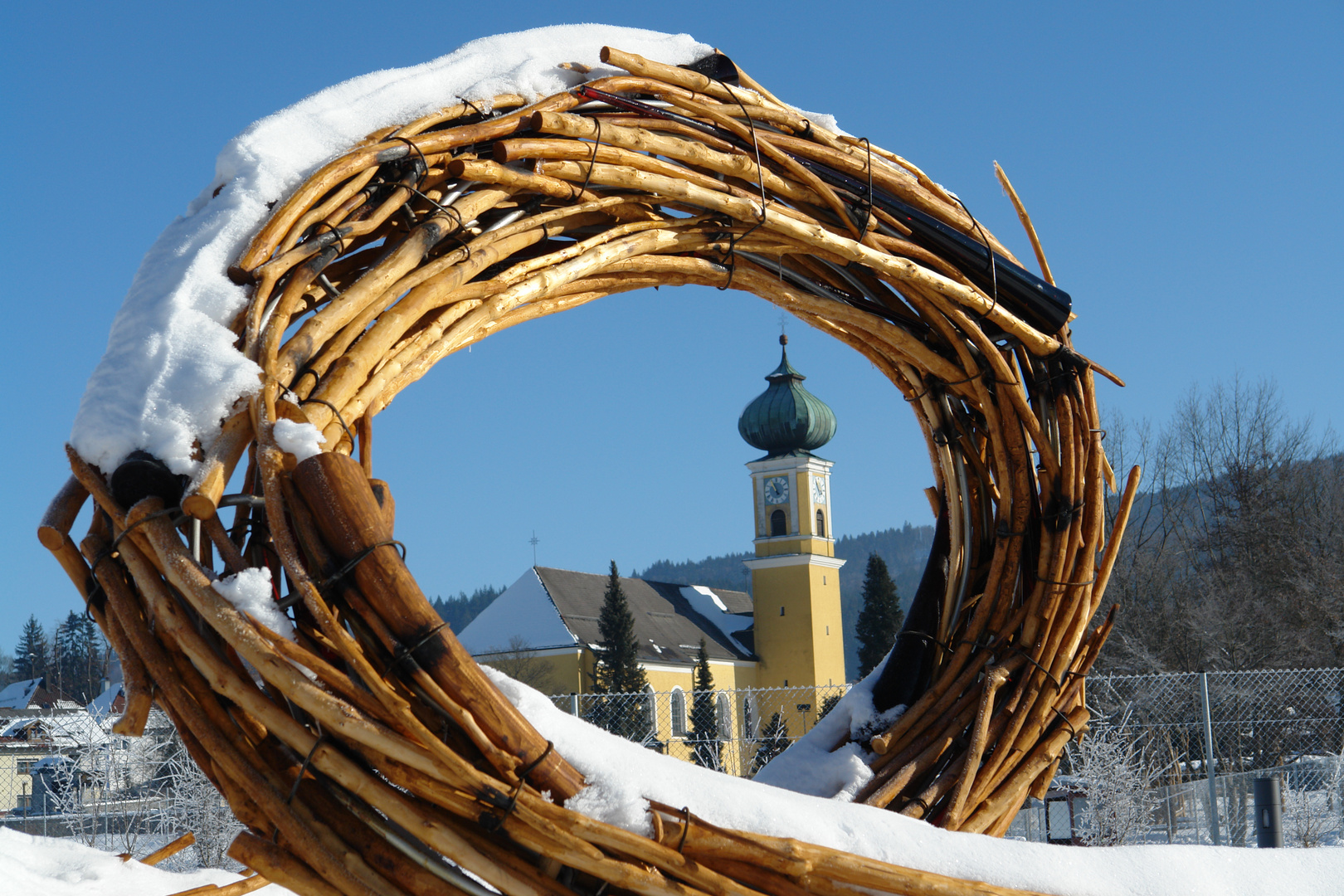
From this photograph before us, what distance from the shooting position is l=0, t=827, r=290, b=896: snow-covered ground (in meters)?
1.45

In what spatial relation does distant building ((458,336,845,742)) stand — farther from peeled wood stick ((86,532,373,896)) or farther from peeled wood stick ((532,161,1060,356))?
peeled wood stick ((86,532,373,896))

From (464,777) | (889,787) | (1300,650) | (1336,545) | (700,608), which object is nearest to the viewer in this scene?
(464,777)

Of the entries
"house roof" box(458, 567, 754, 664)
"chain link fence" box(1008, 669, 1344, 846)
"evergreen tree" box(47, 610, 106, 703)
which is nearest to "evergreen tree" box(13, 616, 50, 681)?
"evergreen tree" box(47, 610, 106, 703)

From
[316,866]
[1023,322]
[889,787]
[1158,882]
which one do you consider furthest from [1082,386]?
[316,866]

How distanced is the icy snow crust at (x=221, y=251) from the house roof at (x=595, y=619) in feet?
86.1

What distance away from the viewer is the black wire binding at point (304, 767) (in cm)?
73

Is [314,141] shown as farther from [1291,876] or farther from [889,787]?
[1291,876]

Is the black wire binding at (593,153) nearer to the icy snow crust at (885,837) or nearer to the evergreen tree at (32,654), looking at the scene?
the icy snow crust at (885,837)

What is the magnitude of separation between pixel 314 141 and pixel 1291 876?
44.8 inches

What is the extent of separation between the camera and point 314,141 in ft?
3.13

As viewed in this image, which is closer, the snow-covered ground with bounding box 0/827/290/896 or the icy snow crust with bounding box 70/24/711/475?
the icy snow crust with bounding box 70/24/711/475

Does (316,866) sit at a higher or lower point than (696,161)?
lower

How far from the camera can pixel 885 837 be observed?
92 cm

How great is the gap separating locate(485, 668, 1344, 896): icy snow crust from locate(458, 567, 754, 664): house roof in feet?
86.3
